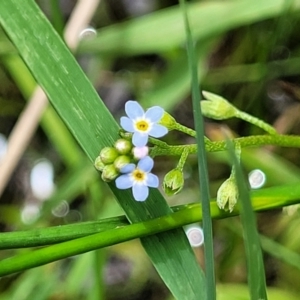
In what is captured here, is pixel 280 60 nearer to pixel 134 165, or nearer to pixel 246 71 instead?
pixel 246 71

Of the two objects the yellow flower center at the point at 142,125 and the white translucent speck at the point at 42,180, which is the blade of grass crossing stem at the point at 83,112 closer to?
the yellow flower center at the point at 142,125

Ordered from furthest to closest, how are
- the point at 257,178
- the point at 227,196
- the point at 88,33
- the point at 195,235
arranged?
the point at 88,33
the point at 195,235
the point at 257,178
the point at 227,196

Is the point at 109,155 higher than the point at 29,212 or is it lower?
lower

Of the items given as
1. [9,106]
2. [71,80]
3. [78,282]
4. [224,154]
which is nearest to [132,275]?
[78,282]

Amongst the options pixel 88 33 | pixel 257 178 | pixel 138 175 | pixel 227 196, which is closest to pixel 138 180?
pixel 138 175

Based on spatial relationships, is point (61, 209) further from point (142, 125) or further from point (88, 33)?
point (142, 125)

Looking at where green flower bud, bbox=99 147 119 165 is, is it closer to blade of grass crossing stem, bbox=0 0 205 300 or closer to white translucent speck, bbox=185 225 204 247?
blade of grass crossing stem, bbox=0 0 205 300
